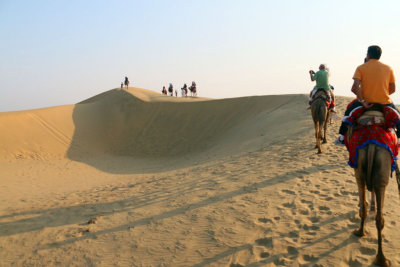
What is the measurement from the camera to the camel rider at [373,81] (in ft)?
13.2

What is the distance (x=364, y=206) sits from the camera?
4297mm

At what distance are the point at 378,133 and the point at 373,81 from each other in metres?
0.78

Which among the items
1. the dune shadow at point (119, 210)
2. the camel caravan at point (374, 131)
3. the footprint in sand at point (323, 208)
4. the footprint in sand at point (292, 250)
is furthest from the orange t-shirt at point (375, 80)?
the dune shadow at point (119, 210)

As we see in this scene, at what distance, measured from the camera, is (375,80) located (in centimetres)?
401

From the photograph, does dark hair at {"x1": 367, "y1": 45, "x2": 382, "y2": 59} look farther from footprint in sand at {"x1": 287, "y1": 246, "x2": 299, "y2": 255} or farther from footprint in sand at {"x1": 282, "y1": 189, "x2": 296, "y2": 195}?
footprint in sand at {"x1": 282, "y1": 189, "x2": 296, "y2": 195}

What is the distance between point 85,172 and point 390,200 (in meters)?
13.0

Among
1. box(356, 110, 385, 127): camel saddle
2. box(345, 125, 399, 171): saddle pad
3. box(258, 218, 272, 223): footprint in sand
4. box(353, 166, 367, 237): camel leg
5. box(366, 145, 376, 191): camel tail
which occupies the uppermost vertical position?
box(356, 110, 385, 127): camel saddle

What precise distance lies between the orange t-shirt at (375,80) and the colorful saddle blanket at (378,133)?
0.18 meters

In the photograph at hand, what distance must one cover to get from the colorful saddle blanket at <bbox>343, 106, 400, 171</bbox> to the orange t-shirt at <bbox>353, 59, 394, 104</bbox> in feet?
0.58

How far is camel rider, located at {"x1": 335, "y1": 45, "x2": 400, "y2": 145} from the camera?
402 centimetres

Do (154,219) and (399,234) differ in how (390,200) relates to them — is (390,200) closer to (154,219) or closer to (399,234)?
(399,234)

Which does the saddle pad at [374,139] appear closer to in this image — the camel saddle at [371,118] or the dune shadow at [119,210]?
the camel saddle at [371,118]

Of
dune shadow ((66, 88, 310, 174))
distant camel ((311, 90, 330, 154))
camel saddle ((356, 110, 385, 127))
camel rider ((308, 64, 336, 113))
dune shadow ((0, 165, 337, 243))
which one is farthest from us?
dune shadow ((66, 88, 310, 174))

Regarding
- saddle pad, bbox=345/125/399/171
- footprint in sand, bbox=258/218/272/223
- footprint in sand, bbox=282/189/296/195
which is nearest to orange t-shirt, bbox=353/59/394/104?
saddle pad, bbox=345/125/399/171
